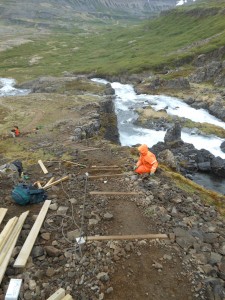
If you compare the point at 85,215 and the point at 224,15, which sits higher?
the point at 85,215

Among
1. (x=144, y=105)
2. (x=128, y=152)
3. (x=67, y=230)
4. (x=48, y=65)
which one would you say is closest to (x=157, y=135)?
(x=144, y=105)

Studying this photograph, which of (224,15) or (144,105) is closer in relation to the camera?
(144,105)

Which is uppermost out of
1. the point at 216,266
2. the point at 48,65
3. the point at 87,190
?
the point at 216,266

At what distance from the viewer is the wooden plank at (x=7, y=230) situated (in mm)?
13906

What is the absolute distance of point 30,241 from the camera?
14148 millimetres

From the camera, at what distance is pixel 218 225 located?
17797 mm

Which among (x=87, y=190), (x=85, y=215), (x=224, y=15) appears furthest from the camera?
(x=224, y=15)

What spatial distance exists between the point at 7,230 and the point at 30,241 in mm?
1220

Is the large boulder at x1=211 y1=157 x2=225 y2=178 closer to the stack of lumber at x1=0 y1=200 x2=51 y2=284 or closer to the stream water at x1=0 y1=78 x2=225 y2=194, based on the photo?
the stream water at x1=0 y1=78 x2=225 y2=194

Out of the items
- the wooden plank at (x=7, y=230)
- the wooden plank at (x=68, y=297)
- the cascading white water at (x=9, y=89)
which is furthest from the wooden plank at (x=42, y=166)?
the cascading white water at (x=9, y=89)

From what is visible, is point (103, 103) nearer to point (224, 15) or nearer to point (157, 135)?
point (157, 135)

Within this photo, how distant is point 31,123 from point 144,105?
87.4 ft

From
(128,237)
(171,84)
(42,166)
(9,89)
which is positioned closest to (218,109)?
(171,84)

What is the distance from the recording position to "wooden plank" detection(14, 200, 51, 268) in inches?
511
